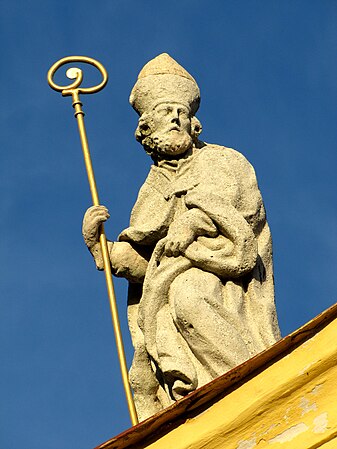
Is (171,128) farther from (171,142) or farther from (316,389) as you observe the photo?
(316,389)

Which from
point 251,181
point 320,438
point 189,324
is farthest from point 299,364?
point 251,181

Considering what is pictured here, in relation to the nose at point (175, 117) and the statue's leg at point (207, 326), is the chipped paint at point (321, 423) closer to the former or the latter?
the statue's leg at point (207, 326)

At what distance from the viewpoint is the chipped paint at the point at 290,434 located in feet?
37.9

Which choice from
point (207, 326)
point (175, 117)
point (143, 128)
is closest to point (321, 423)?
point (207, 326)

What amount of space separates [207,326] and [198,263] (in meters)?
0.52

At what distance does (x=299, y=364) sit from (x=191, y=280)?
155 centimetres

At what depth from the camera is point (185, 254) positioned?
524 inches

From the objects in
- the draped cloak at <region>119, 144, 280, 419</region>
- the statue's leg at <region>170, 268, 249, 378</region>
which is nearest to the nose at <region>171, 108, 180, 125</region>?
the draped cloak at <region>119, 144, 280, 419</region>

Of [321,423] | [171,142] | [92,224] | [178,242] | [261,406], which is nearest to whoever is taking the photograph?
[321,423]

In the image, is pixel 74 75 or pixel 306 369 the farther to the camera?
pixel 74 75

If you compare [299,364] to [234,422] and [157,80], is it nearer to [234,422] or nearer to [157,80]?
[234,422]

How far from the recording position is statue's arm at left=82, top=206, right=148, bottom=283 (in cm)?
1381

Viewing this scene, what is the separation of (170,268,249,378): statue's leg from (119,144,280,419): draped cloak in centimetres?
1

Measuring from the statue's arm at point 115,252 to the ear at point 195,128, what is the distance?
76 centimetres
